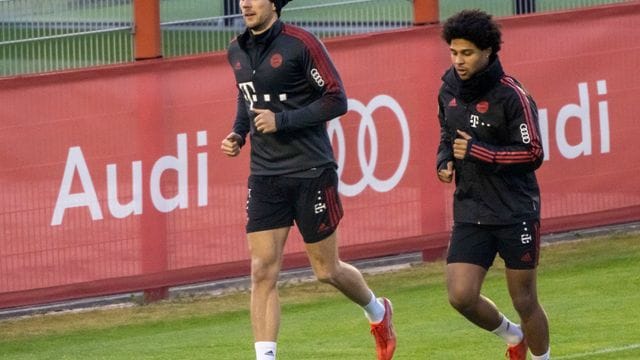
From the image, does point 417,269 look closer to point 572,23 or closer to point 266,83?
point 572,23

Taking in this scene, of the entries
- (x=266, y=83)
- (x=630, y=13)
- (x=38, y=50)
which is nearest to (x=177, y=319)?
(x=38, y=50)

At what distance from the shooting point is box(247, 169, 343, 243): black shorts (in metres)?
9.17

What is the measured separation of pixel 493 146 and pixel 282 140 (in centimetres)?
131

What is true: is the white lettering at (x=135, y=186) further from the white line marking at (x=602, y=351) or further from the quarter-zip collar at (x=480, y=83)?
the quarter-zip collar at (x=480, y=83)

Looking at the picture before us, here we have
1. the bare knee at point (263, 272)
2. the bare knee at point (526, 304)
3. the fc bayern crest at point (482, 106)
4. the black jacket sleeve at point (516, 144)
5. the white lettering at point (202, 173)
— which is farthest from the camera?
the white lettering at point (202, 173)

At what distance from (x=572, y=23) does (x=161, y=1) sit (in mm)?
3316

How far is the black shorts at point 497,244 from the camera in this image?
8.57 meters

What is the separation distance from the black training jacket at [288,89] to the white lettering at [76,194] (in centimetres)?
306

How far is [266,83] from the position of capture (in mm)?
9172

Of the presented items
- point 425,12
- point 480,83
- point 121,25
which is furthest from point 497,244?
point 425,12

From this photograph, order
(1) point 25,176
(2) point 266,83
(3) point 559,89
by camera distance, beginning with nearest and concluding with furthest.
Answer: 1. (2) point 266,83
2. (1) point 25,176
3. (3) point 559,89

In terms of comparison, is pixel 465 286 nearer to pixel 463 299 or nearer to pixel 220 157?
pixel 463 299

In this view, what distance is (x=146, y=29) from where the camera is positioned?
12367 mm

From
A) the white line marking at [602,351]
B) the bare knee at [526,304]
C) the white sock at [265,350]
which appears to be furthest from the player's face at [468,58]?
the white line marking at [602,351]
